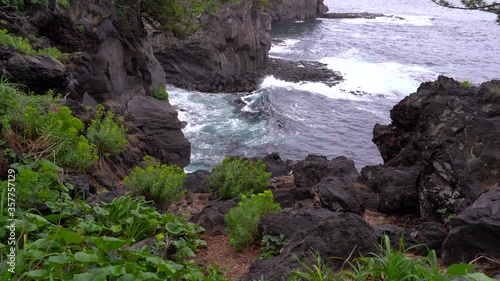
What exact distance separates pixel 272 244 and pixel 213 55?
3127cm

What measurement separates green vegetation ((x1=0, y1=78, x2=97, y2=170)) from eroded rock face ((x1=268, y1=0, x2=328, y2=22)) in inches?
2285

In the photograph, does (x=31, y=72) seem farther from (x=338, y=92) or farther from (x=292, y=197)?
(x=338, y=92)

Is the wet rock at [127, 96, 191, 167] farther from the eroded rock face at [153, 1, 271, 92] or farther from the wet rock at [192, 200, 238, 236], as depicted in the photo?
the eroded rock face at [153, 1, 271, 92]

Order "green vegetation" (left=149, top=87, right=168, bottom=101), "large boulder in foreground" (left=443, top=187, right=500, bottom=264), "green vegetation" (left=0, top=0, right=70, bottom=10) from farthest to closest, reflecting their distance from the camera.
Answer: "green vegetation" (left=149, top=87, right=168, bottom=101)
"green vegetation" (left=0, top=0, right=70, bottom=10)
"large boulder in foreground" (left=443, top=187, right=500, bottom=264)

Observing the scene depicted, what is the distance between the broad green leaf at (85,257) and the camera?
11.0 ft

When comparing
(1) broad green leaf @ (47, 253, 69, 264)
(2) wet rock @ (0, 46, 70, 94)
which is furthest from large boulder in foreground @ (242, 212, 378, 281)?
(2) wet rock @ (0, 46, 70, 94)

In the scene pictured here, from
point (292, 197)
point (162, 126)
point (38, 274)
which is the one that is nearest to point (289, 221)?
point (292, 197)

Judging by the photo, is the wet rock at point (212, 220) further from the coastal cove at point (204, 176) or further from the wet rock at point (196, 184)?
the wet rock at point (196, 184)

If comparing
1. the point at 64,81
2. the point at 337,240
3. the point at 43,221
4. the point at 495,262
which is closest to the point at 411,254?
the point at 495,262

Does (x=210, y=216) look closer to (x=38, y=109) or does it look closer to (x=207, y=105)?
(x=38, y=109)

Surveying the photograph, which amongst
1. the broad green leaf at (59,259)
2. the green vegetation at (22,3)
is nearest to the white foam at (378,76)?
the green vegetation at (22,3)

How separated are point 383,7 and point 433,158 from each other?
269 feet

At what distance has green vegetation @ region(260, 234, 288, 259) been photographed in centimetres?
588

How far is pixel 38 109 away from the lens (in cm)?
720
